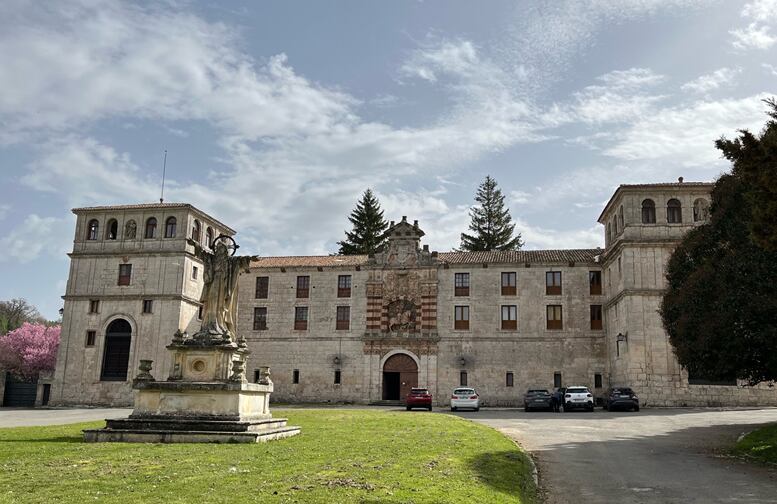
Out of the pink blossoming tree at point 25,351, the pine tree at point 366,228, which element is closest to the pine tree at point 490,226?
the pine tree at point 366,228

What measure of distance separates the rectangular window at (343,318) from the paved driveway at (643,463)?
72.4ft

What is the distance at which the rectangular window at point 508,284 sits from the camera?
45.0 m

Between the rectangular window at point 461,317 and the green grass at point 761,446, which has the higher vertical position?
the rectangular window at point 461,317

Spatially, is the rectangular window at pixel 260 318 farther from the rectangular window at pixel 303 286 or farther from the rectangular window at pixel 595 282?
the rectangular window at pixel 595 282

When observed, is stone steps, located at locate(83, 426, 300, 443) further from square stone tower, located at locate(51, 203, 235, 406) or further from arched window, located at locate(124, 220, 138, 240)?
arched window, located at locate(124, 220, 138, 240)

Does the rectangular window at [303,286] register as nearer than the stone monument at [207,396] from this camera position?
No

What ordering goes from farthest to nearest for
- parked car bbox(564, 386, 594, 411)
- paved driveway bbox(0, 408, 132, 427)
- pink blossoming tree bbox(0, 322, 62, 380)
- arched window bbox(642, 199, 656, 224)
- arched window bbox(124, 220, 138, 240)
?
pink blossoming tree bbox(0, 322, 62, 380) < arched window bbox(124, 220, 138, 240) < arched window bbox(642, 199, 656, 224) < parked car bbox(564, 386, 594, 411) < paved driveway bbox(0, 408, 132, 427)

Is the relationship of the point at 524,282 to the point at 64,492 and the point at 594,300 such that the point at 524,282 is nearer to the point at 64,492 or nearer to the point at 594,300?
the point at 594,300

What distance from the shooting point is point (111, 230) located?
154 ft

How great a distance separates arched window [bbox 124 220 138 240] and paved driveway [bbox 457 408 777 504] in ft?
103

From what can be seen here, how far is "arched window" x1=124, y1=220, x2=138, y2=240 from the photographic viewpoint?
46.1 m

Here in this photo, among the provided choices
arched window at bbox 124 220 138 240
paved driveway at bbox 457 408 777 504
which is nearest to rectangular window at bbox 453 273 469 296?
paved driveway at bbox 457 408 777 504

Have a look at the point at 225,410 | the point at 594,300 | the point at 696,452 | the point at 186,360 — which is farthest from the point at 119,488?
the point at 594,300

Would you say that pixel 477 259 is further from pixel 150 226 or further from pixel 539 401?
pixel 150 226
